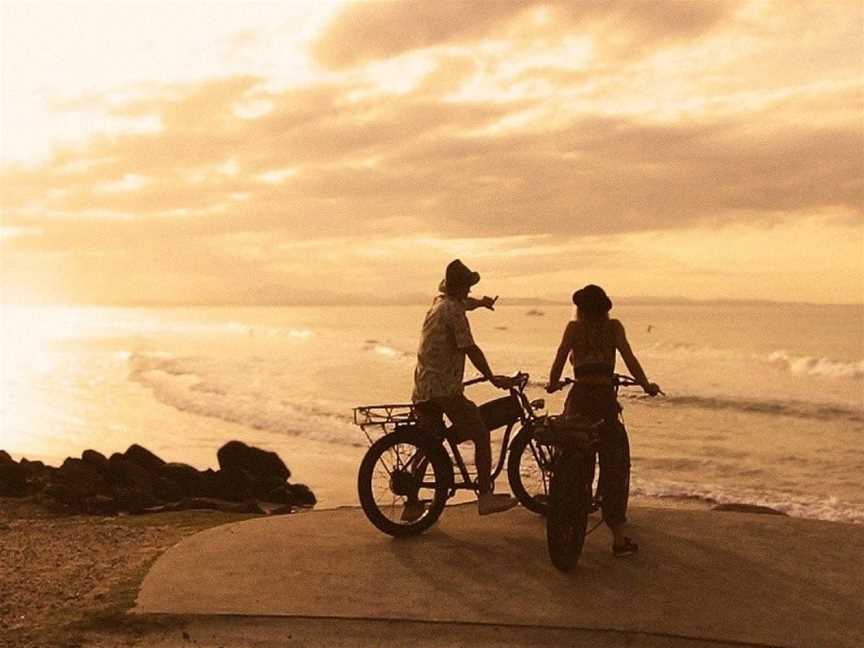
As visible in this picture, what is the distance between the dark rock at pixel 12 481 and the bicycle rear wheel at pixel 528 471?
7245 mm

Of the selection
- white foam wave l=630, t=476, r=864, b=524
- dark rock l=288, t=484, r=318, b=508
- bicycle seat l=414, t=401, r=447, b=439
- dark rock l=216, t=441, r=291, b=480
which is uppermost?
bicycle seat l=414, t=401, r=447, b=439

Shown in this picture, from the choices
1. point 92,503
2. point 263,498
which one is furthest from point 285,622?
point 263,498

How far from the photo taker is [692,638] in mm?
6395

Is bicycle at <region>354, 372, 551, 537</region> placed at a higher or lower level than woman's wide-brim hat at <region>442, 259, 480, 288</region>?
lower

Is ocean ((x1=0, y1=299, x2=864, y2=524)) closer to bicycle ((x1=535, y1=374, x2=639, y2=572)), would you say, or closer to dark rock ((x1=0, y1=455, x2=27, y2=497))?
bicycle ((x1=535, y1=374, x2=639, y2=572))

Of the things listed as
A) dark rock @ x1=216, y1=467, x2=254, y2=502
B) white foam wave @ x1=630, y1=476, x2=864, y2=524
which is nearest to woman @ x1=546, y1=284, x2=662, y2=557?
white foam wave @ x1=630, y1=476, x2=864, y2=524

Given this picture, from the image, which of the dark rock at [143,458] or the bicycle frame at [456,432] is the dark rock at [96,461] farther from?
the bicycle frame at [456,432]

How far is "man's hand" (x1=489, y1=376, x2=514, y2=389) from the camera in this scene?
27.0 ft

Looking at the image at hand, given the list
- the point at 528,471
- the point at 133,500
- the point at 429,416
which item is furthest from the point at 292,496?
the point at 429,416

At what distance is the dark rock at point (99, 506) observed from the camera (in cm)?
1217

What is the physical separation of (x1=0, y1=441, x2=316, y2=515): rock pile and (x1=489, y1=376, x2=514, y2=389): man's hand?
5585mm

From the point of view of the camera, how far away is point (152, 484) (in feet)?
45.1

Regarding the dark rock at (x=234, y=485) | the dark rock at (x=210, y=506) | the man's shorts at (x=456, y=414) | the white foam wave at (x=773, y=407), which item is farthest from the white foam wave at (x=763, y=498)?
the white foam wave at (x=773, y=407)

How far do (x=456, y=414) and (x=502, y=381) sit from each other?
0.46 m
